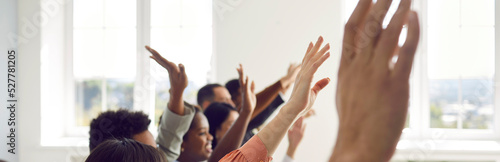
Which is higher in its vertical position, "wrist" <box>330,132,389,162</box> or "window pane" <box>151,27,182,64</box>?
"window pane" <box>151,27,182,64</box>

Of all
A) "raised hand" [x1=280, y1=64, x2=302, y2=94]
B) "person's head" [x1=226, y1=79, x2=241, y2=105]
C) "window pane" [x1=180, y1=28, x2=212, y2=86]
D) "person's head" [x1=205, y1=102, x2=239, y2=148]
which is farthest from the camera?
"window pane" [x1=180, y1=28, x2=212, y2=86]

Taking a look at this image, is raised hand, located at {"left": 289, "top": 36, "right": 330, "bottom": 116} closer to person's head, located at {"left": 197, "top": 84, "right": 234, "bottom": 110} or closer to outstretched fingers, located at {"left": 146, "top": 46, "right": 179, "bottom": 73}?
outstretched fingers, located at {"left": 146, "top": 46, "right": 179, "bottom": 73}

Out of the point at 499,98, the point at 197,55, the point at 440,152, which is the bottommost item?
the point at 440,152

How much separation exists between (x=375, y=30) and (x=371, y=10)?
0.05ft

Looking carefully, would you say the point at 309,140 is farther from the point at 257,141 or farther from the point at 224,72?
the point at 257,141

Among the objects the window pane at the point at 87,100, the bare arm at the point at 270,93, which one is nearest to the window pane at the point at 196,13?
the window pane at the point at 87,100

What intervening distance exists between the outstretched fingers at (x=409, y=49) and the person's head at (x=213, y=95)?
2.38m

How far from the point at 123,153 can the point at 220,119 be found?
1187mm

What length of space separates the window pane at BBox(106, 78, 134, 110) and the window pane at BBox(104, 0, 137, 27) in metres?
0.52

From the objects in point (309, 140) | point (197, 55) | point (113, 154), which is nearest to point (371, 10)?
point (113, 154)

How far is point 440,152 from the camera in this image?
3982 millimetres

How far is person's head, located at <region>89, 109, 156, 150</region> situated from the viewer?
1.47 meters

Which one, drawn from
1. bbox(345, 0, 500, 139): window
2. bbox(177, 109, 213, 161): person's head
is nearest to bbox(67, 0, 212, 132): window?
bbox(345, 0, 500, 139): window

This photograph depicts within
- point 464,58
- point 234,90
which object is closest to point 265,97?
point 234,90
